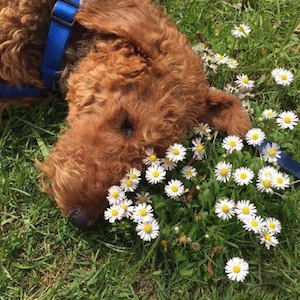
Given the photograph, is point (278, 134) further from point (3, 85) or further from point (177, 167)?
point (3, 85)

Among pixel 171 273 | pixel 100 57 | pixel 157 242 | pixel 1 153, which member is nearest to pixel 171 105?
pixel 100 57

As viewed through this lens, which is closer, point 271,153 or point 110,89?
point 110,89

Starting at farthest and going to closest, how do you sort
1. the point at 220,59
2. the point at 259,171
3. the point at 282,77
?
the point at 220,59 → the point at 282,77 → the point at 259,171

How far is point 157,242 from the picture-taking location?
3219 millimetres

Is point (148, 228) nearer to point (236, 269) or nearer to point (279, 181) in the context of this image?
point (236, 269)

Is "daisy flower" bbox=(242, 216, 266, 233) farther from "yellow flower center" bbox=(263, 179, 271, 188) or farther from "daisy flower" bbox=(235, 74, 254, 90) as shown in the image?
"daisy flower" bbox=(235, 74, 254, 90)

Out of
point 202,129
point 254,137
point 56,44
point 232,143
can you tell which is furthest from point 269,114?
point 56,44

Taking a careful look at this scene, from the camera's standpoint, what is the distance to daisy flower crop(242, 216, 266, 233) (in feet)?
10.2

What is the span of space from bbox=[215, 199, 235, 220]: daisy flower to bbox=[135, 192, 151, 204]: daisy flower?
0.44 meters

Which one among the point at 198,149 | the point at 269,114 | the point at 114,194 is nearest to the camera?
the point at 114,194

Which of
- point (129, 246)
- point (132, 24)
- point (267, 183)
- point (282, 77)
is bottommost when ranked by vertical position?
point (129, 246)

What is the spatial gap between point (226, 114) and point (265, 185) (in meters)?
0.55

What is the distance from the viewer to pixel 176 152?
3207mm

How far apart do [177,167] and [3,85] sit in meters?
1.33
